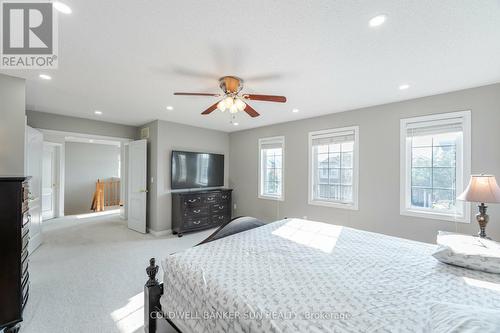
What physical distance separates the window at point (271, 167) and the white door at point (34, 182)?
416 cm

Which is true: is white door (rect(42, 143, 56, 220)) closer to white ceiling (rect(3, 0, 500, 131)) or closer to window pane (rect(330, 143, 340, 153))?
white ceiling (rect(3, 0, 500, 131))

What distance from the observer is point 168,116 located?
13.8 ft

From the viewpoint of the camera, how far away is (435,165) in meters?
3.03

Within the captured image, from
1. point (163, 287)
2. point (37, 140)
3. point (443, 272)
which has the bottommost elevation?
point (163, 287)

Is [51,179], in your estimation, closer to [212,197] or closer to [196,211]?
[196,211]

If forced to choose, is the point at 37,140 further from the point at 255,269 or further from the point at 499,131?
the point at 499,131

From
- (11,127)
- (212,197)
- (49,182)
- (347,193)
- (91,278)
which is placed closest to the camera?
(11,127)

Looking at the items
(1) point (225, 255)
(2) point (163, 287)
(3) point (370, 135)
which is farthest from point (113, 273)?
(3) point (370, 135)

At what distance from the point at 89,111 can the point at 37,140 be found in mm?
922

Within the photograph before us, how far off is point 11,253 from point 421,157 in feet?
16.0

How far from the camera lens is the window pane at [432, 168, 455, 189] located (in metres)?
2.91

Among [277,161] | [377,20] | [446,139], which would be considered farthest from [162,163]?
[446,139]

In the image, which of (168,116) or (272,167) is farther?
(272,167)

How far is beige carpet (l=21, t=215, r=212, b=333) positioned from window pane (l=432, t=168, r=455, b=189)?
4051 mm
